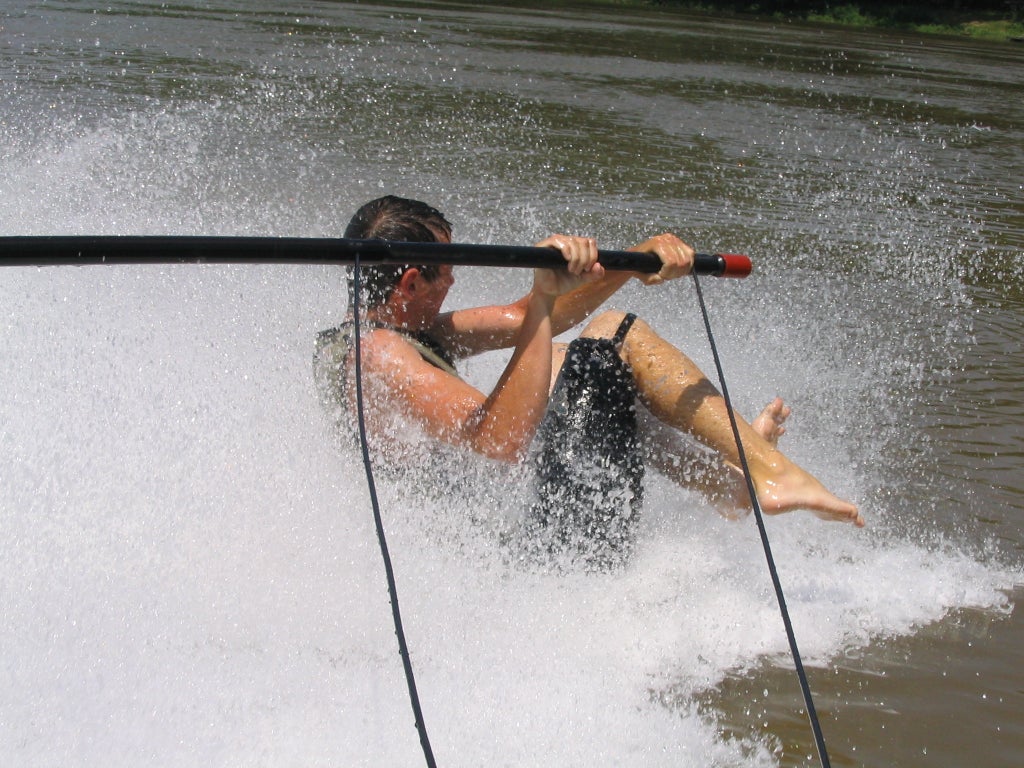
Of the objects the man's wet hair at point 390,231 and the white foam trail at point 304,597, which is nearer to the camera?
the white foam trail at point 304,597

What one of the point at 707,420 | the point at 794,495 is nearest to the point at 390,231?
the point at 707,420

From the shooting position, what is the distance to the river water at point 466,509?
8.60ft

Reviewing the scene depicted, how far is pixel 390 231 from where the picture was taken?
108 inches

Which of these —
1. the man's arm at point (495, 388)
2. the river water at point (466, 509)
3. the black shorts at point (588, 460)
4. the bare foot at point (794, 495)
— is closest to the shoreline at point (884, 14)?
the river water at point (466, 509)

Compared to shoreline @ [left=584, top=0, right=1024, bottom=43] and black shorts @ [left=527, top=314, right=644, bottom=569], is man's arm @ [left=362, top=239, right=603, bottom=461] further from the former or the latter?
shoreline @ [left=584, top=0, right=1024, bottom=43]

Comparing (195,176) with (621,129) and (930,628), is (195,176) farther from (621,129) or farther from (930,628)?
(930,628)

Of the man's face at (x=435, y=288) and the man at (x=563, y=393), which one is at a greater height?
the man's face at (x=435, y=288)

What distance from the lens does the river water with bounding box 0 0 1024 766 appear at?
262 centimetres

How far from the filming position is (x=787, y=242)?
6730mm

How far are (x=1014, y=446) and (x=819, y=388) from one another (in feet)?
2.66

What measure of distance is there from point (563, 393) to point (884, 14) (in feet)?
107

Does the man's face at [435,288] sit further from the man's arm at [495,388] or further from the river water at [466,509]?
the river water at [466,509]

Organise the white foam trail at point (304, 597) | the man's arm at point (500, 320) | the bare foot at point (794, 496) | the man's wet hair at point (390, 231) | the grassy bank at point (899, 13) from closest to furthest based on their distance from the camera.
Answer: the white foam trail at point (304, 597)
the man's wet hair at point (390, 231)
the bare foot at point (794, 496)
the man's arm at point (500, 320)
the grassy bank at point (899, 13)

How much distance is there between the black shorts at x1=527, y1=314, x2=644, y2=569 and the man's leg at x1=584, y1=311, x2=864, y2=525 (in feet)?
0.19
